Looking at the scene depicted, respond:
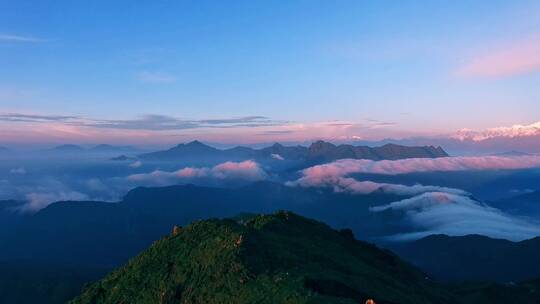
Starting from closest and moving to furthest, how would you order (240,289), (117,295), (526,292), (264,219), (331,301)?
(331,301)
(240,289)
(117,295)
(264,219)
(526,292)

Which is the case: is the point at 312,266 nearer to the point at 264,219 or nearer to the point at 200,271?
the point at 200,271

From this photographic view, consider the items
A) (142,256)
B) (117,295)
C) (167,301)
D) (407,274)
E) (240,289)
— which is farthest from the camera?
(407,274)

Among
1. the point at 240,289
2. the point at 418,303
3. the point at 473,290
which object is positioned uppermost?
the point at 240,289

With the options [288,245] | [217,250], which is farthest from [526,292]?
[217,250]

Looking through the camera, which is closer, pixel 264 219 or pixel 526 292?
pixel 264 219

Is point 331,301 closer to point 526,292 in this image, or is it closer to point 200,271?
point 200,271

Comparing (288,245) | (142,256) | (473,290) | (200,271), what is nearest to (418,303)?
(288,245)

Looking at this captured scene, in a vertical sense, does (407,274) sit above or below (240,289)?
below
